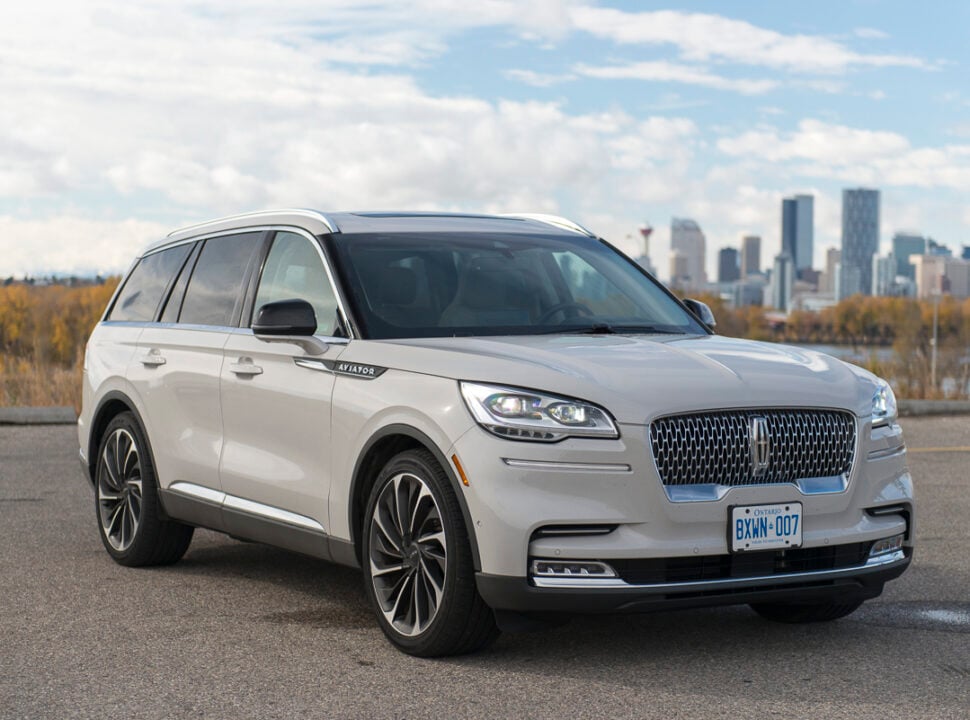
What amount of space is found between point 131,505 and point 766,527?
4.10 metres

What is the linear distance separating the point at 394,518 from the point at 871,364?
2064cm

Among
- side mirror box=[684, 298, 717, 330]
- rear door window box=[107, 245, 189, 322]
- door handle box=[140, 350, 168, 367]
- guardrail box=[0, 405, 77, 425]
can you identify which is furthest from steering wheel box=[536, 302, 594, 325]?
guardrail box=[0, 405, 77, 425]

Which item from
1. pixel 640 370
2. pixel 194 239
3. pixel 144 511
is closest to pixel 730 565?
pixel 640 370

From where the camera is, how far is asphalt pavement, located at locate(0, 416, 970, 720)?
5.17 m

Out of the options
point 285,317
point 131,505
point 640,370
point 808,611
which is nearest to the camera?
point 640,370

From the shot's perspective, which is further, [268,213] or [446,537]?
[268,213]

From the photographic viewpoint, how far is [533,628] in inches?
222

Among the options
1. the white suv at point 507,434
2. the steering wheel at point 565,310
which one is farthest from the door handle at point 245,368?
the steering wheel at point 565,310

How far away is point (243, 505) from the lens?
23.3ft

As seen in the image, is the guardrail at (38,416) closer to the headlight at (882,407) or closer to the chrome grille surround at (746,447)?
the headlight at (882,407)

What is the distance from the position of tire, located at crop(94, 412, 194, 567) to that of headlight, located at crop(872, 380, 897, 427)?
Answer: 395cm

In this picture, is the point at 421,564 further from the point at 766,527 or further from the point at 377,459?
the point at 766,527

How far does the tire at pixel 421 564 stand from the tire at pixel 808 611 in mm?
1522

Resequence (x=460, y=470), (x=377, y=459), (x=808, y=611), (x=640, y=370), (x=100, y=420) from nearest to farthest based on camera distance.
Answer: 1. (x=460, y=470)
2. (x=640, y=370)
3. (x=377, y=459)
4. (x=808, y=611)
5. (x=100, y=420)
